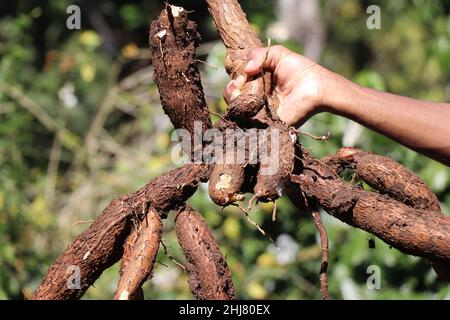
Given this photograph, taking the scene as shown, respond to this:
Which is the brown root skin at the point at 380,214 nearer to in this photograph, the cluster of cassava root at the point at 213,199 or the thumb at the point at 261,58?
the cluster of cassava root at the point at 213,199

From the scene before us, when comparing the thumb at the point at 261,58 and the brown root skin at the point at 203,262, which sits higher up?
the thumb at the point at 261,58

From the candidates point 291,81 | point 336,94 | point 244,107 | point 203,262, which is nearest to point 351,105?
point 336,94

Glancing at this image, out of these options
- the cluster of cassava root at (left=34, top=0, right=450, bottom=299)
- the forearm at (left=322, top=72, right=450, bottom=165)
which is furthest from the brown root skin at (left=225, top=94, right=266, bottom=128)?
the forearm at (left=322, top=72, right=450, bottom=165)

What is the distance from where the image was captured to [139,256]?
156 centimetres

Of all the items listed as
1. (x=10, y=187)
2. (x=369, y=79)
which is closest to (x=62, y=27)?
(x=10, y=187)

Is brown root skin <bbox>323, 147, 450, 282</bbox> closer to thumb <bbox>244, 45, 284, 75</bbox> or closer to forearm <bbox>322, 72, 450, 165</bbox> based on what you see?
forearm <bbox>322, 72, 450, 165</bbox>

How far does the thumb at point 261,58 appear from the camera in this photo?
172cm

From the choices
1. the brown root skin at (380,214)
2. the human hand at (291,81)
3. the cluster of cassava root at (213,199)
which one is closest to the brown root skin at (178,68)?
the cluster of cassava root at (213,199)

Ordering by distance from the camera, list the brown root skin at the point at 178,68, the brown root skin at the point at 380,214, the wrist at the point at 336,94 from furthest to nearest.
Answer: the wrist at the point at 336,94
the brown root skin at the point at 178,68
the brown root skin at the point at 380,214

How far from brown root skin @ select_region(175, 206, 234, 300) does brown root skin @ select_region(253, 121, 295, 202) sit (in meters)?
0.17

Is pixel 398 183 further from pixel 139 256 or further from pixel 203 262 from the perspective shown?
pixel 139 256

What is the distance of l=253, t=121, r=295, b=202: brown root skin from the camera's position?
5.03ft

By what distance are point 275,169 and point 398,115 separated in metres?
0.38
